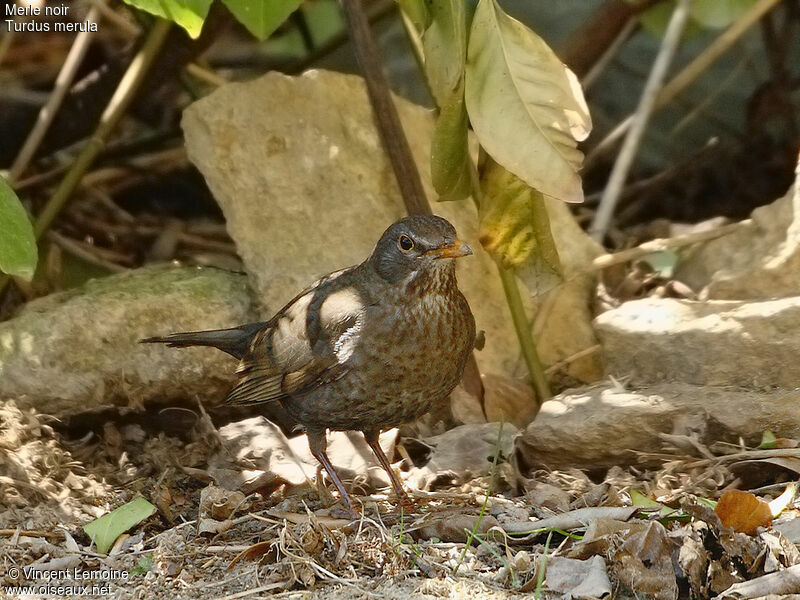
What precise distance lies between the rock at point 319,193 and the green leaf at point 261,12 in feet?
3.90

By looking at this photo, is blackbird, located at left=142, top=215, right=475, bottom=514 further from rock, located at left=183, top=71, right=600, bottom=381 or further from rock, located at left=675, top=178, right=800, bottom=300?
rock, located at left=675, top=178, right=800, bottom=300

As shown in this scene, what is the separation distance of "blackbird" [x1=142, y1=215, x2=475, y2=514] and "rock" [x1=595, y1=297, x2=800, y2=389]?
78cm

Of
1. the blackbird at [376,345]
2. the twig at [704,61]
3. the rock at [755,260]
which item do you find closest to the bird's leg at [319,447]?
the blackbird at [376,345]

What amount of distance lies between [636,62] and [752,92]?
80 cm

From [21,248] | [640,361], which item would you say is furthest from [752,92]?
[21,248]

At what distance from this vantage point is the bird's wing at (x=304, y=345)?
184 inches

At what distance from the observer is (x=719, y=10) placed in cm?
603

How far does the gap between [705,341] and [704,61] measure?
222 centimetres

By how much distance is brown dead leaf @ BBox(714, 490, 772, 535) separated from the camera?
3781 mm

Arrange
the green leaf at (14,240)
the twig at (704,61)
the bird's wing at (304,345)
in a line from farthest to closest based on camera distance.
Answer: the twig at (704,61)
the bird's wing at (304,345)
the green leaf at (14,240)

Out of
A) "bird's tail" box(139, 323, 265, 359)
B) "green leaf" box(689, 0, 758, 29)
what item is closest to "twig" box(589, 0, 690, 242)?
"green leaf" box(689, 0, 758, 29)

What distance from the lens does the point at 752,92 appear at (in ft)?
24.4

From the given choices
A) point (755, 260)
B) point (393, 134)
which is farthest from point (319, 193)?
point (755, 260)

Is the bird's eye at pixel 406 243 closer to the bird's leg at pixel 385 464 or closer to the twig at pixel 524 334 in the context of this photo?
the twig at pixel 524 334
